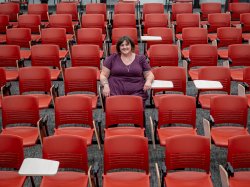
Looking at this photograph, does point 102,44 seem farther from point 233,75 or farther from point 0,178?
point 0,178

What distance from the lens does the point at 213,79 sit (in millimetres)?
5855

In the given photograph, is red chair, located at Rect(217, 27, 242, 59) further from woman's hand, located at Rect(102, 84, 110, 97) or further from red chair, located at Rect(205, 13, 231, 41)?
woman's hand, located at Rect(102, 84, 110, 97)

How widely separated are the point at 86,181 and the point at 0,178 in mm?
877

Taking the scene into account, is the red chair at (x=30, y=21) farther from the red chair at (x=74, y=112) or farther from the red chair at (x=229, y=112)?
the red chair at (x=229, y=112)

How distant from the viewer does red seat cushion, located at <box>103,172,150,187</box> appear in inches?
161

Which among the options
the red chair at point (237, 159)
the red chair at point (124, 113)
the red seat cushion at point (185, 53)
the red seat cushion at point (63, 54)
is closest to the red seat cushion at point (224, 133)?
the red chair at point (237, 159)

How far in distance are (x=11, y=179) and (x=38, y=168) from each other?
A: 2.23 ft

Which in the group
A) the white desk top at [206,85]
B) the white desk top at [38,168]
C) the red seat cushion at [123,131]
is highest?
the white desk top at [206,85]

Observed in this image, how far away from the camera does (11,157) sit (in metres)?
4.25

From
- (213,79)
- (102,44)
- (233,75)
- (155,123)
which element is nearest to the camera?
(155,123)

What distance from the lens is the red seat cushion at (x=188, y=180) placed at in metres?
4.08

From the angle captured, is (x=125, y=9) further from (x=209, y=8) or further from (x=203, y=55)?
(x=203, y=55)

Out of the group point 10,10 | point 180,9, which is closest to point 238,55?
point 180,9

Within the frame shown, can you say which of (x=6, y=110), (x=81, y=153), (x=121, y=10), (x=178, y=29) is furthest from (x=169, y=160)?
(x=121, y=10)
